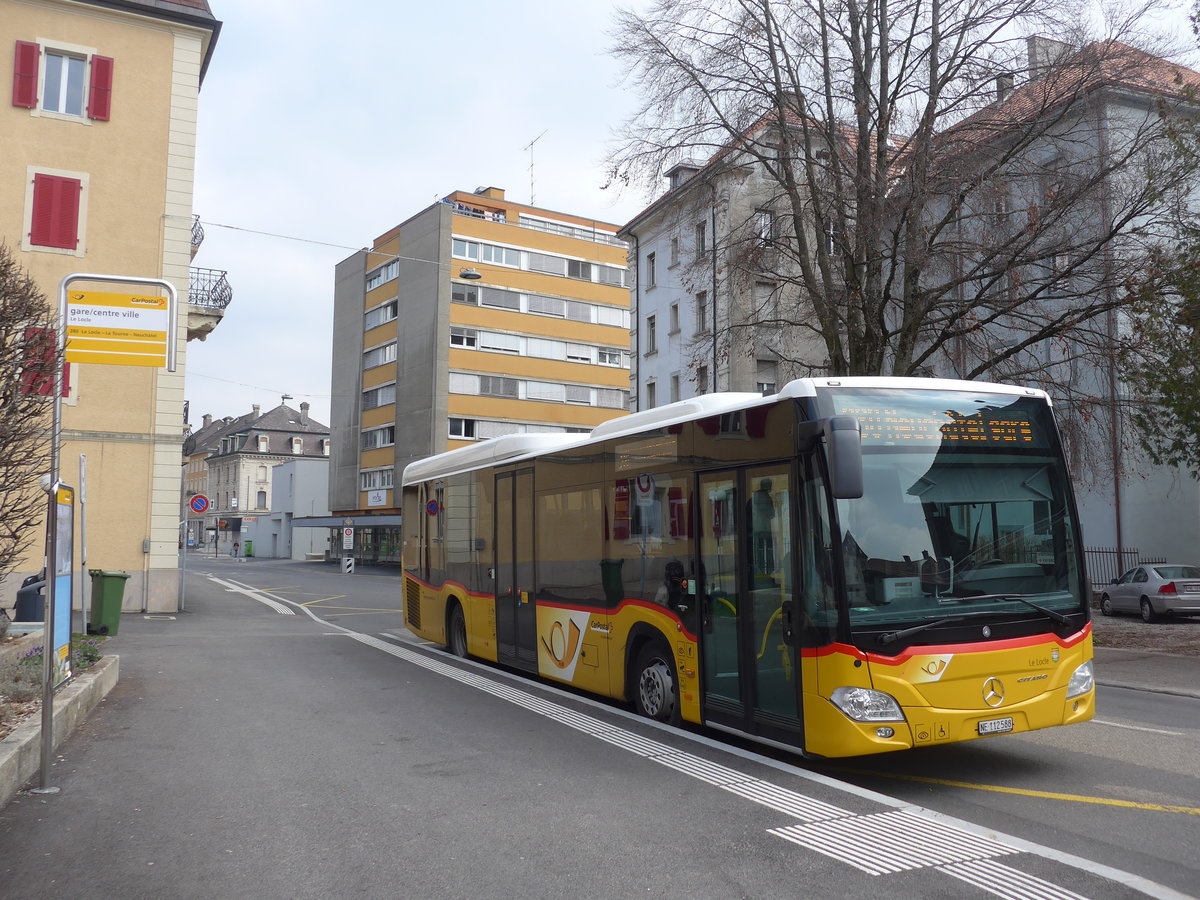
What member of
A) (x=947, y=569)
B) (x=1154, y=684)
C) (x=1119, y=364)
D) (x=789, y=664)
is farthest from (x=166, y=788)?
(x=1119, y=364)

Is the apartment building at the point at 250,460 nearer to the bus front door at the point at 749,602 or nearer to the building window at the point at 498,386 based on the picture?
the building window at the point at 498,386

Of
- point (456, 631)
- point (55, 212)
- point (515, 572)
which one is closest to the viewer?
point (515, 572)

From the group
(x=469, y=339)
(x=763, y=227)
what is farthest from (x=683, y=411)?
(x=469, y=339)

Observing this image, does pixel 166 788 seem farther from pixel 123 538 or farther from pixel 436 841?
pixel 123 538

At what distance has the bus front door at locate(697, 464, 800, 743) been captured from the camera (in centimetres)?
718

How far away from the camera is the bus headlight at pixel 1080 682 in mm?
7211

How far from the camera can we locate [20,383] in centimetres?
984

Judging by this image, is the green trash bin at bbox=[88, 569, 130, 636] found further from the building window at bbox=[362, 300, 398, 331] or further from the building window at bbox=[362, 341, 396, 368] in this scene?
the building window at bbox=[362, 300, 398, 331]

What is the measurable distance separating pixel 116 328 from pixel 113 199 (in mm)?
17188

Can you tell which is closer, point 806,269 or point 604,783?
point 604,783

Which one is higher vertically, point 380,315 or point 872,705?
point 380,315

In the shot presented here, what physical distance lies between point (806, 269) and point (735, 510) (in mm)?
12398

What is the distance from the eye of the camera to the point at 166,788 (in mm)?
6910

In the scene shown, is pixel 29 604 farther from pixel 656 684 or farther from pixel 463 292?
pixel 463 292
